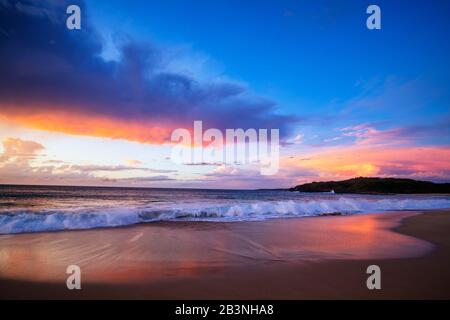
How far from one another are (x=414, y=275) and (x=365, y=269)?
31.9 inches

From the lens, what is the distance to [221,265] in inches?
223

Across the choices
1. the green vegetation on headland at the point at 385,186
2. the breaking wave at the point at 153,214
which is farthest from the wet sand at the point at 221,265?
the green vegetation on headland at the point at 385,186

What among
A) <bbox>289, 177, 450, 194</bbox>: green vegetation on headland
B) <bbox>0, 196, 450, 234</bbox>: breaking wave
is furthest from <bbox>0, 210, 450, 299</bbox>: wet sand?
<bbox>289, 177, 450, 194</bbox>: green vegetation on headland

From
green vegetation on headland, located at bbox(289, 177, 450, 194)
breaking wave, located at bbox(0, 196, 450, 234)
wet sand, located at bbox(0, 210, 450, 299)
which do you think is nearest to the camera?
wet sand, located at bbox(0, 210, 450, 299)

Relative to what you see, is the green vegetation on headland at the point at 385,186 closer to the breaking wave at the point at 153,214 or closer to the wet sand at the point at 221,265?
the breaking wave at the point at 153,214

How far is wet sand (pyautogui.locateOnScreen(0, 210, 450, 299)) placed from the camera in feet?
14.2

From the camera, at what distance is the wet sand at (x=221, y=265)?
14.2ft

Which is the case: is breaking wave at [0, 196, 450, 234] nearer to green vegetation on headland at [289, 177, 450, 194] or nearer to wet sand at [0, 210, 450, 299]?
wet sand at [0, 210, 450, 299]

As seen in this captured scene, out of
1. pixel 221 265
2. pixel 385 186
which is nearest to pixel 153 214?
pixel 221 265

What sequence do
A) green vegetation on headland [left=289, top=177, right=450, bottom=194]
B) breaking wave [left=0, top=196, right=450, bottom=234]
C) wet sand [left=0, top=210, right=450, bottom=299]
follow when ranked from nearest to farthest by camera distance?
wet sand [left=0, top=210, right=450, bottom=299], breaking wave [left=0, top=196, right=450, bottom=234], green vegetation on headland [left=289, top=177, right=450, bottom=194]

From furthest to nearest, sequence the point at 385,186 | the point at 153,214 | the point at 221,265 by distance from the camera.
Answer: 1. the point at 385,186
2. the point at 153,214
3. the point at 221,265

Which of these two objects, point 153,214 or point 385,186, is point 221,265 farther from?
point 385,186
